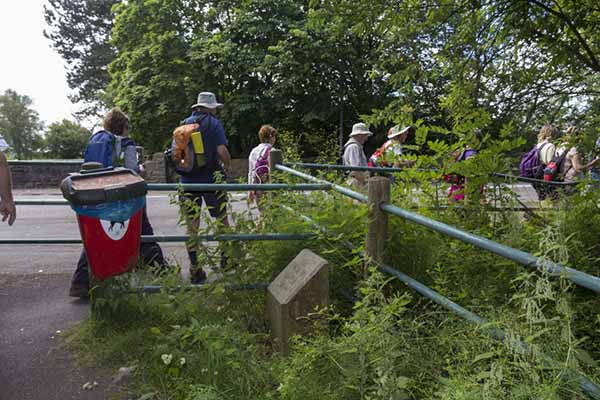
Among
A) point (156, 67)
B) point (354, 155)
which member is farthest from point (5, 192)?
point (156, 67)

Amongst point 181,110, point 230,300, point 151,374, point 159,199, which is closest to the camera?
point 151,374

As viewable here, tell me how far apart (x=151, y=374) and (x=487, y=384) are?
6.49 feet

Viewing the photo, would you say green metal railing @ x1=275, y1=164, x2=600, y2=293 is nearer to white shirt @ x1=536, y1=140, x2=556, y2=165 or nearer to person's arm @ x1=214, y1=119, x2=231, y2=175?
person's arm @ x1=214, y1=119, x2=231, y2=175

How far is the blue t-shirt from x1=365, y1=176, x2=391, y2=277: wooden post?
2467mm

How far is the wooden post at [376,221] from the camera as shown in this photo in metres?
2.98

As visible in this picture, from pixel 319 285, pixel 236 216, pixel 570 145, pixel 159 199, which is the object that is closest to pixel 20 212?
pixel 159 199

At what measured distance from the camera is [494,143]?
10.5 ft

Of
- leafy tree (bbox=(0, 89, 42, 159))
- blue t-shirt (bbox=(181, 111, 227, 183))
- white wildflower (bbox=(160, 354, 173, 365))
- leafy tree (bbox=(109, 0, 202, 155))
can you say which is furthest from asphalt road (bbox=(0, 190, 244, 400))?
leafy tree (bbox=(0, 89, 42, 159))

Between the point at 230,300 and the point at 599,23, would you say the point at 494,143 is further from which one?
the point at 230,300

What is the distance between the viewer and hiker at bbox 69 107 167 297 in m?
4.32

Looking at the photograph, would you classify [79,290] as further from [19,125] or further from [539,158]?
[19,125]

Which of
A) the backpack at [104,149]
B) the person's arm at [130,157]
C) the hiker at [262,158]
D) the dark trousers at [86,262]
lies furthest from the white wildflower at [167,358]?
the hiker at [262,158]

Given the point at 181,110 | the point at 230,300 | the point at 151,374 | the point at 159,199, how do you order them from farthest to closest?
the point at 181,110 < the point at 159,199 < the point at 230,300 < the point at 151,374

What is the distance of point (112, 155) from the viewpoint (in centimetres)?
464
